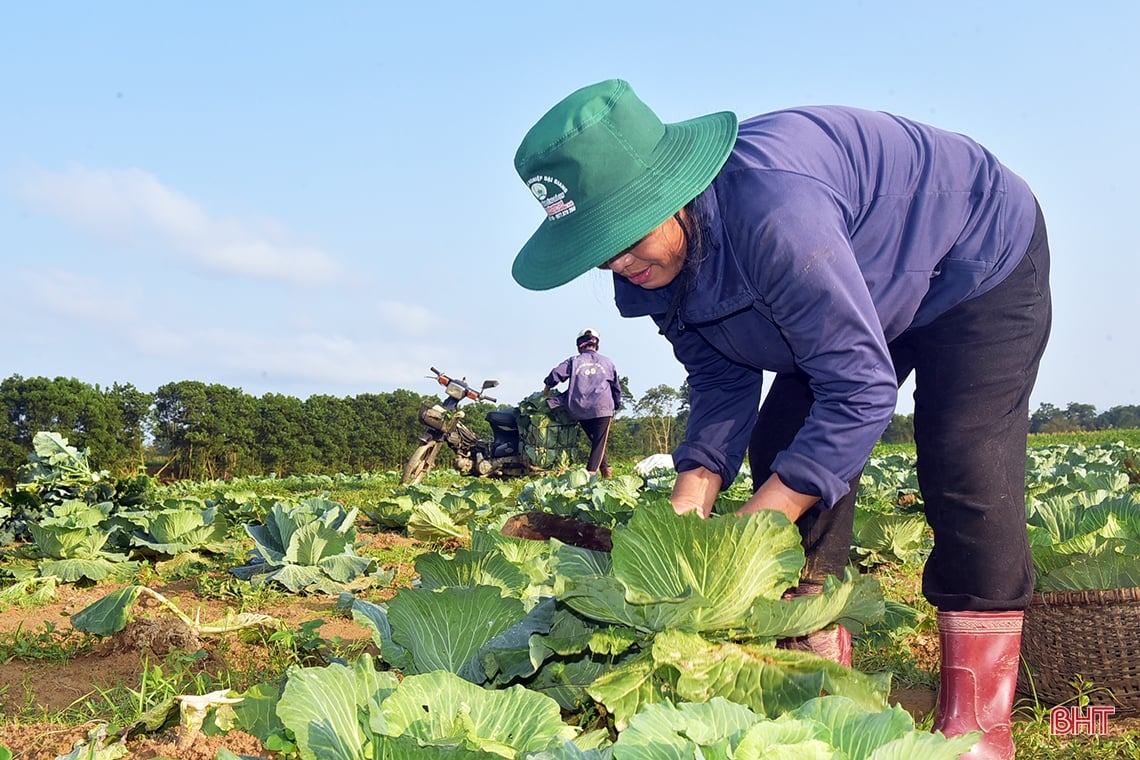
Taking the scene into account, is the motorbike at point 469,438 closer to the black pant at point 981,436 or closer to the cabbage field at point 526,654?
the cabbage field at point 526,654

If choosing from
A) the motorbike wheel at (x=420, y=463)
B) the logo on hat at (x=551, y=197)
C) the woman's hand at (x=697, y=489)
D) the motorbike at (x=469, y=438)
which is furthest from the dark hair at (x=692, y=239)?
the motorbike at (x=469, y=438)

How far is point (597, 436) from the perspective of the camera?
11.9 metres

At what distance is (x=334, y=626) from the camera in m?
3.54

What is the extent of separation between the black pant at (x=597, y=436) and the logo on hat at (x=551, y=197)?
9589mm

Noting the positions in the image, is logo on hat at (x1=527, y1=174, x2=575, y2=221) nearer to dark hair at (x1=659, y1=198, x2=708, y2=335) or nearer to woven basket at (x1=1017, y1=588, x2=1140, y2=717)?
dark hair at (x1=659, y1=198, x2=708, y2=335)

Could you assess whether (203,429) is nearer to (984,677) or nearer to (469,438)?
(469,438)

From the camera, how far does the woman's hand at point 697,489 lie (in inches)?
96.6

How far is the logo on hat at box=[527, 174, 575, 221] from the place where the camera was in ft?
6.09

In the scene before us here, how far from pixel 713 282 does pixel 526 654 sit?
0.89 metres

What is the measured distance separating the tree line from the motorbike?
7.65 metres

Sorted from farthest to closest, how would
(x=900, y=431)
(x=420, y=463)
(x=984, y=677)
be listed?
(x=900, y=431) < (x=420, y=463) < (x=984, y=677)

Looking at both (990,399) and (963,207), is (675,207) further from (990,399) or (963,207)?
(990,399)

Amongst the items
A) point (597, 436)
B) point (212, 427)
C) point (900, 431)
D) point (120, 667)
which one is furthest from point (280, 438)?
point (900, 431)

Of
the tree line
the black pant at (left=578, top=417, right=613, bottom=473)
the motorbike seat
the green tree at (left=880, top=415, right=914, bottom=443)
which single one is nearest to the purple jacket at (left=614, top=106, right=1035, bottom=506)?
the black pant at (left=578, top=417, right=613, bottom=473)
